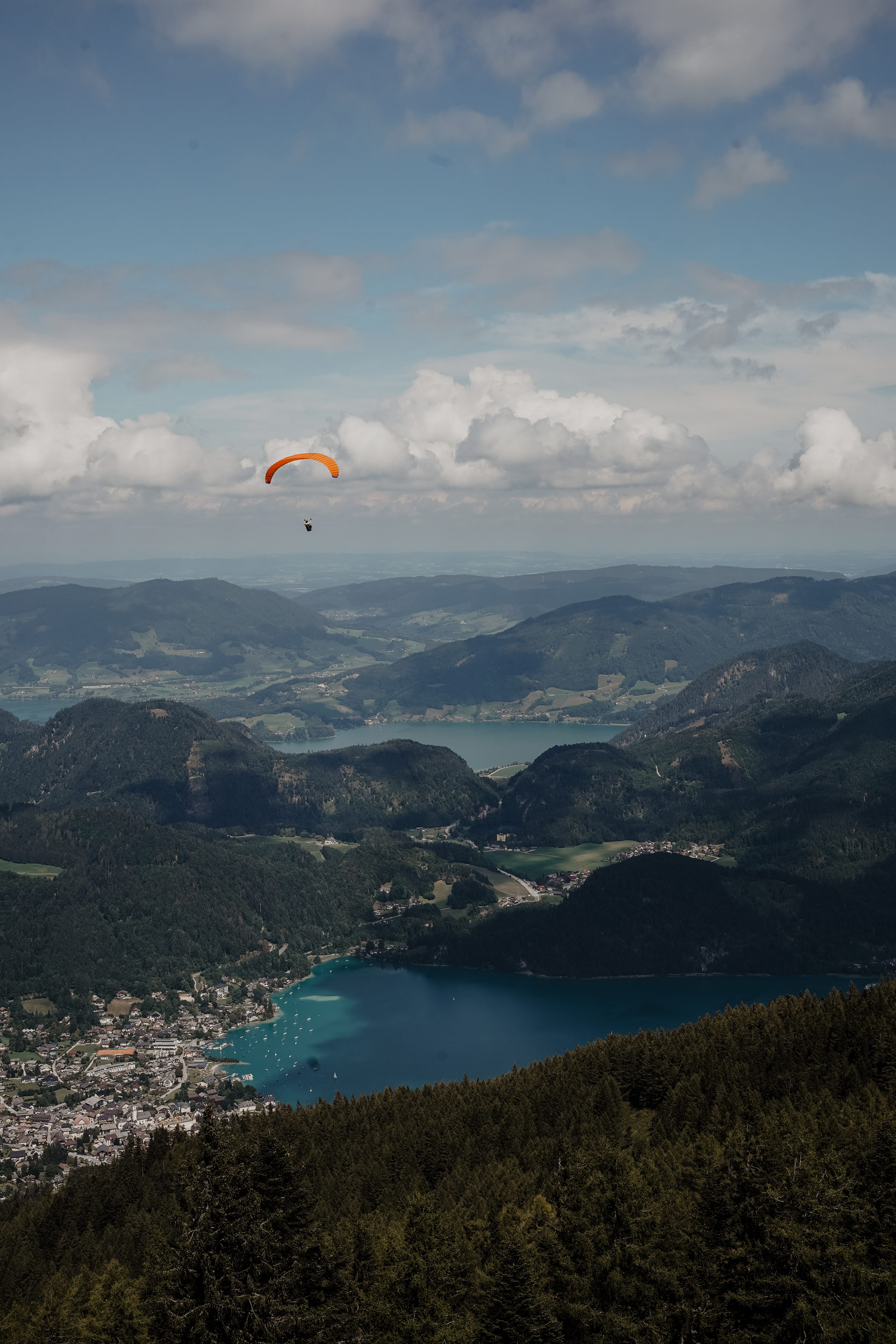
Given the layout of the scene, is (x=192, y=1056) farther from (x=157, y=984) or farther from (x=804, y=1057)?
(x=804, y=1057)

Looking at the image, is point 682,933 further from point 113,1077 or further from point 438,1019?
point 113,1077

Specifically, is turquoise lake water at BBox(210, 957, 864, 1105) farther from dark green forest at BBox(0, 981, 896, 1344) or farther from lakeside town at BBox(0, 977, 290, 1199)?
dark green forest at BBox(0, 981, 896, 1344)

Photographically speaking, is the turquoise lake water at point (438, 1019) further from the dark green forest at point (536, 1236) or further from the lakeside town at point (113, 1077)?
the dark green forest at point (536, 1236)

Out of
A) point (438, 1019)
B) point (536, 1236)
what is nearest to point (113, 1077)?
point (438, 1019)

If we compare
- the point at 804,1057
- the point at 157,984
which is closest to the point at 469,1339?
the point at 804,1057

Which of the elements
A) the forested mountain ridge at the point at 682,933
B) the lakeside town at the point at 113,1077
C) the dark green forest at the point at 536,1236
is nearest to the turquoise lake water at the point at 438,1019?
the forested mountain ridge at the point at 682,933

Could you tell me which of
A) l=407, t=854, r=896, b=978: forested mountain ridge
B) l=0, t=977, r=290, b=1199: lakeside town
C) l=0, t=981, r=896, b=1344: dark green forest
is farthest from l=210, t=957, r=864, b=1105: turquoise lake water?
l=0, t=981, r=896, b=1344: dark green forest
